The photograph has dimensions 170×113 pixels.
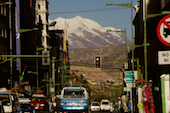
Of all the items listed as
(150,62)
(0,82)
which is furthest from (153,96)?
(150,62)

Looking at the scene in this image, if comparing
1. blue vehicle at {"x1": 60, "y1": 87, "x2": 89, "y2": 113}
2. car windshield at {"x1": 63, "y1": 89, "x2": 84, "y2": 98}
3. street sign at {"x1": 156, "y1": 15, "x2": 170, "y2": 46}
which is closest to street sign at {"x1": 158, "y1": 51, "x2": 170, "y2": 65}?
street sign at {"x1": 156, "y1": 15, "x2": 170, "y2": 46}

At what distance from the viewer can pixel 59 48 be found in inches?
6225

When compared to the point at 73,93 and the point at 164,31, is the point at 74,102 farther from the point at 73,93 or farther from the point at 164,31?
the point at 164,31

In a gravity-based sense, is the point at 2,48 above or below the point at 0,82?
above

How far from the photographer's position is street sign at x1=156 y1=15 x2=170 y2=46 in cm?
1828

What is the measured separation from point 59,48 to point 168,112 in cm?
14188

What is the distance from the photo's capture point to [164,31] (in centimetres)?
1891

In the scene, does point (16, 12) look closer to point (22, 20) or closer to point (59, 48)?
point (22, 20)

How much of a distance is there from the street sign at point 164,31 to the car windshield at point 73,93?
10509 millimetres

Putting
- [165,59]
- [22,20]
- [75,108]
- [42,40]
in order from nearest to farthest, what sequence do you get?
[165,59] < [75,108] < [22,20] < [42,40]

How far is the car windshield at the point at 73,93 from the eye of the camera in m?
27.8

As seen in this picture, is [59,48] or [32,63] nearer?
[32,63]

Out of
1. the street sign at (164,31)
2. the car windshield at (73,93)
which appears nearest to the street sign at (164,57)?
the street sign at (164,31)

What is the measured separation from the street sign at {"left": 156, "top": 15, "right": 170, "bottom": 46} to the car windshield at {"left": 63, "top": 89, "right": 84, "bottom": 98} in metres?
10.5
